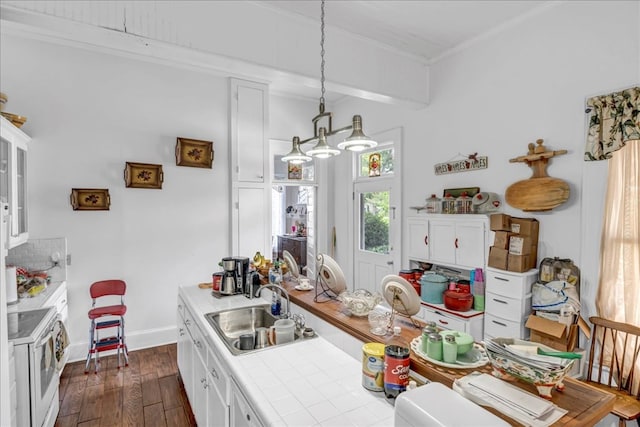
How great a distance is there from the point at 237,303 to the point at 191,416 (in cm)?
95

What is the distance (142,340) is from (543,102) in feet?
14.9

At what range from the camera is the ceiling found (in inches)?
102

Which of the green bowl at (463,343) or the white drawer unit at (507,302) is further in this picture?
the white drawer unit at (507,302)

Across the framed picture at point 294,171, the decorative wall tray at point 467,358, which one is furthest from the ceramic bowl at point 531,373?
the framed picture at point 294,171

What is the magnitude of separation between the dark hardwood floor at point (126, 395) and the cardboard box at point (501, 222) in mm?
2787

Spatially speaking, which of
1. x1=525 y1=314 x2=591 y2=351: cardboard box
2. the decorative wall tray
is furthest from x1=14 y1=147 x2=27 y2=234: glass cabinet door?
x1=525 y1=314 x2=591 y2=351: cardboard box

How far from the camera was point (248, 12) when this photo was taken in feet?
8.14

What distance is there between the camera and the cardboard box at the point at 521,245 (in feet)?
8.59

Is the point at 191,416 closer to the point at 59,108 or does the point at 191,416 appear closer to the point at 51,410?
the point at 51,410

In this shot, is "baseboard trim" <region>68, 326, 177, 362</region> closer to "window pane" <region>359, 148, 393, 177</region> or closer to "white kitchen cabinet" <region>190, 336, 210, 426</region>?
"white kitchen cabinet" <region>190, 336, 210, 426</region>

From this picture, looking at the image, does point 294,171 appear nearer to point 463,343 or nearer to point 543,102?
point 543,102

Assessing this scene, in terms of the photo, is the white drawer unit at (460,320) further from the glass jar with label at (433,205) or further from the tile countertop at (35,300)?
the tile countertop at (35,300)

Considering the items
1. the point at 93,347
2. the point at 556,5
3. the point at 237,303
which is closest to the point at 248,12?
the point at 237,303

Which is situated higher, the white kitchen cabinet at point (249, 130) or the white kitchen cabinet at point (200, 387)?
the white kitchen cabinet at point (249, 130)
